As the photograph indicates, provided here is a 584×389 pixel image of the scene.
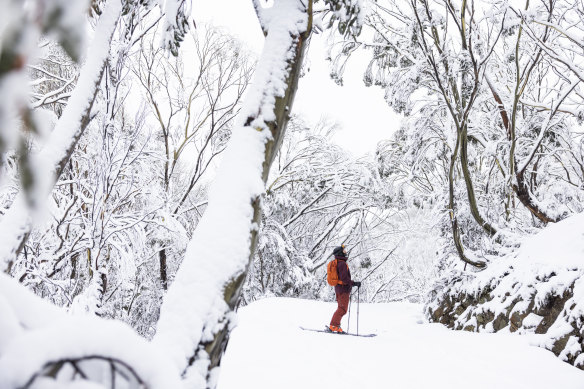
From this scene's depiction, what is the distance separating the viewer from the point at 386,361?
4.20m

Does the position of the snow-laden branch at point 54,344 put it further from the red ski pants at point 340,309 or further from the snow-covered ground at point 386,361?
the red ski pants at point 340,309

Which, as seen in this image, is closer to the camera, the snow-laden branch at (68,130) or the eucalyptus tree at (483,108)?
the snow-laden branch at (68,130)

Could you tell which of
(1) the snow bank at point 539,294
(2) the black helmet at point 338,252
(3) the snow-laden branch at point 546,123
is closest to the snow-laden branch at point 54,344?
(1) the snow bank at point 539,294

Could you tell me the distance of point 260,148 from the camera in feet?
6.27

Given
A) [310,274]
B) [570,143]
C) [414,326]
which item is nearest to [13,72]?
[414,326]

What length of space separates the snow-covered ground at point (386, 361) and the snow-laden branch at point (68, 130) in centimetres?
208

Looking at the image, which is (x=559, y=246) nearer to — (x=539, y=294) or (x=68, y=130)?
(x=539, y=294)

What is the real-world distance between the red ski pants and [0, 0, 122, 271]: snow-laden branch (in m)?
5.12

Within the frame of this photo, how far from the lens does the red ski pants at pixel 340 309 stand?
6.36 meters

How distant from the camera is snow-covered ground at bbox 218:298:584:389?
3.41m

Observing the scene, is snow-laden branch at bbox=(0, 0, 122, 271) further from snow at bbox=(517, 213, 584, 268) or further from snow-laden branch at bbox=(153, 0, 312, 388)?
snow at bbox=(517, 213, 584, 268)

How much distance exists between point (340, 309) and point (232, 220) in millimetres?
5182

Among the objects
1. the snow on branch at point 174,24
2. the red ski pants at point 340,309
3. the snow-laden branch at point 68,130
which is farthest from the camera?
the red ski pants at point 340,309

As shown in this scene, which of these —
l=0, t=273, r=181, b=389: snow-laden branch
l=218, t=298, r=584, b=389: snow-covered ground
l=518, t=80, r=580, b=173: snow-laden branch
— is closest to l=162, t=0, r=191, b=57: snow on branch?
l=0, t=273, r=181, b=389: snow-laden branch
